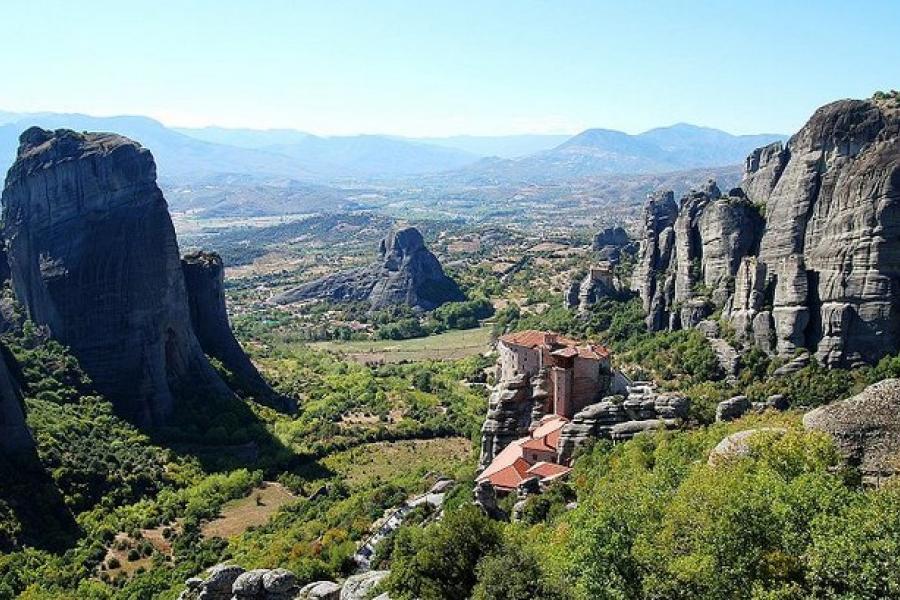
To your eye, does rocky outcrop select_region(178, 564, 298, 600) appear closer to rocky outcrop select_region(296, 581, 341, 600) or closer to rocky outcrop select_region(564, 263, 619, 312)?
rocky outcrop select_region(296, 581, 341, 600)

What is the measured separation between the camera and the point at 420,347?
94500 mm

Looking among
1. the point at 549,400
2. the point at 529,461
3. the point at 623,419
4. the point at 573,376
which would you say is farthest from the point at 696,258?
the point at 529,461

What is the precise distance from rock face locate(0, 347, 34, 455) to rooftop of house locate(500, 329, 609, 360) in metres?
24.1

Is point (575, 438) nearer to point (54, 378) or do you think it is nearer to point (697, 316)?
point (697, 316)

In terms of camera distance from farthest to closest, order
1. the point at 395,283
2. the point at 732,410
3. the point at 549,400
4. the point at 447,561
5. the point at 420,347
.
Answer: the point at 395,283 < the point at 420,347 < the point at 549,400 < the point at 732,410 < the point at 447,561

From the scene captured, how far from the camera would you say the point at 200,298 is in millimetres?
63375

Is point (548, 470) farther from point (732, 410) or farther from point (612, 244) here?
point (612, 244)

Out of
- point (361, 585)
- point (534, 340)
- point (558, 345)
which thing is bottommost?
point (361, 585)

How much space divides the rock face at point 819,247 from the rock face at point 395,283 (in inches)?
2457

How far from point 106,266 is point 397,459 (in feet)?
70.0

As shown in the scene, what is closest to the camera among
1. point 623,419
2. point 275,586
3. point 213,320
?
point 275,586

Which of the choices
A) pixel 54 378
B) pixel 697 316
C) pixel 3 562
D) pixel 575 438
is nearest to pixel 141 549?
pixel 3 562

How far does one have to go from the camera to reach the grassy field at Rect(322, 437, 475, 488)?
157 feet

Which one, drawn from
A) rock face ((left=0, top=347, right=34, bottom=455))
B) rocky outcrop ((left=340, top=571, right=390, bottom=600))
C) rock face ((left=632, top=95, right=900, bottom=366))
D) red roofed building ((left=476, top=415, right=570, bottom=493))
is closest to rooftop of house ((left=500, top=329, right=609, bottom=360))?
red roofed building ((left=476, top=415, right=570, bottom=493))
